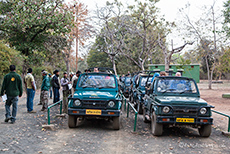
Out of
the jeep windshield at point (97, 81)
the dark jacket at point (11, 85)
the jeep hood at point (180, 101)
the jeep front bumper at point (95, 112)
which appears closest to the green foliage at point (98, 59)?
the jeep windshield at point (97, 81)

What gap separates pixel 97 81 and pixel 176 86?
2.85 meters

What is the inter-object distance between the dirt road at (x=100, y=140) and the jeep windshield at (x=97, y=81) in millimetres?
1404

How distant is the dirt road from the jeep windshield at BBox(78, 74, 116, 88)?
140 centimetres

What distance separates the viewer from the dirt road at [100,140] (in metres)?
6.03

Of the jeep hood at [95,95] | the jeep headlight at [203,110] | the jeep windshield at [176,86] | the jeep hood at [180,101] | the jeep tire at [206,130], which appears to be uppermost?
the jeep windshield at [176,86]

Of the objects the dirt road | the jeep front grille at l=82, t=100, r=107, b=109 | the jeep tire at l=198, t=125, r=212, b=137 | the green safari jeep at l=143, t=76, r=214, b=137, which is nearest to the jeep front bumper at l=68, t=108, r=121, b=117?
the jeep front grille at l=82, t=100, r=107, b=109

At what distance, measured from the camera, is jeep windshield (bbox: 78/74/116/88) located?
29.8 ft

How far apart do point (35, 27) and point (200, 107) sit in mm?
15045

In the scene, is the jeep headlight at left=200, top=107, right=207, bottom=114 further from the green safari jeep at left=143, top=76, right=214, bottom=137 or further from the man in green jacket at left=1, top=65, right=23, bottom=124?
the man in green jacket at left=1, top=65, right=23, bottom=124

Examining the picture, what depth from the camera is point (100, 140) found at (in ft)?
22.4

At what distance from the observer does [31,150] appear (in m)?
5.78

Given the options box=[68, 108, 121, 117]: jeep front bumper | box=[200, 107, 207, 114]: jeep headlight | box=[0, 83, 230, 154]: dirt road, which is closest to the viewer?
box=[0, 83, 230, 154]: dirt road

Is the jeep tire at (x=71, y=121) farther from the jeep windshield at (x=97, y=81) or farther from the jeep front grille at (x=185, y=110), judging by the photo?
the jeep front grille at (x=185, y=110)

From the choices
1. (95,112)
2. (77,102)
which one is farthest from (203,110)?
(77,102)
